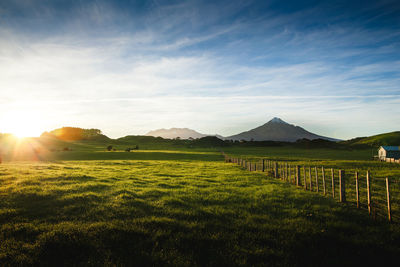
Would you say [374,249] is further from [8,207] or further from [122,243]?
[8,207]

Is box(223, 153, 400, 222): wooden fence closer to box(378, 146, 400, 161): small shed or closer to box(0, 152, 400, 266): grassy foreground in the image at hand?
box(0, 152, 400, 266): grassy foreground

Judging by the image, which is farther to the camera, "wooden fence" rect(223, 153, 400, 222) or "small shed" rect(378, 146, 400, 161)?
"small shed" rect(378, 146, 400, 161)

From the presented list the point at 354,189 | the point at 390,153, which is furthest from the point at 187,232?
the point at 390,153

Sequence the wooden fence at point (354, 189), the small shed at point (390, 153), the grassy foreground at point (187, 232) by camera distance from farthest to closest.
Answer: the small shed at point (390, 153), the wooden fence at point (354, 189), the grassy foreground at point (187, 232)

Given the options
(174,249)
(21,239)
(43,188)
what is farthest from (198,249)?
(43,188)

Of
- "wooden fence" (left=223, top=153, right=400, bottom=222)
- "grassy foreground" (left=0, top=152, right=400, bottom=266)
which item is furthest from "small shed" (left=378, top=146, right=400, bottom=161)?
"grassy foreground" (left=0, top=152, right=400, bottom=266)

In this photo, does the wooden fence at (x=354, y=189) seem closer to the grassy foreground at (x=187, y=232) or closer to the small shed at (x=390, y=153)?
the grassy foreground at (x=187, y=232)

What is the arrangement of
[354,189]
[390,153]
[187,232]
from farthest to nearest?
1. [390,153]
2. [354,189]
3. [187,232]

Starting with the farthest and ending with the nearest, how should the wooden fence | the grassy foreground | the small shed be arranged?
the small shed < the wooden fence < the grassy foreground

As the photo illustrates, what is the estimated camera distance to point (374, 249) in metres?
6.10

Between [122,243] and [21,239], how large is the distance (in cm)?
336

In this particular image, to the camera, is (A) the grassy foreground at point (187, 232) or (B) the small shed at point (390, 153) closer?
(A) the grassy foreground at point (187, 232)

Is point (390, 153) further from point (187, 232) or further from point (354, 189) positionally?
point (187, 232)

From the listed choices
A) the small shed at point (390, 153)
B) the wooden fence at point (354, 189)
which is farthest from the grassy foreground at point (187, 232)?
the small shed at point (390, 153)
